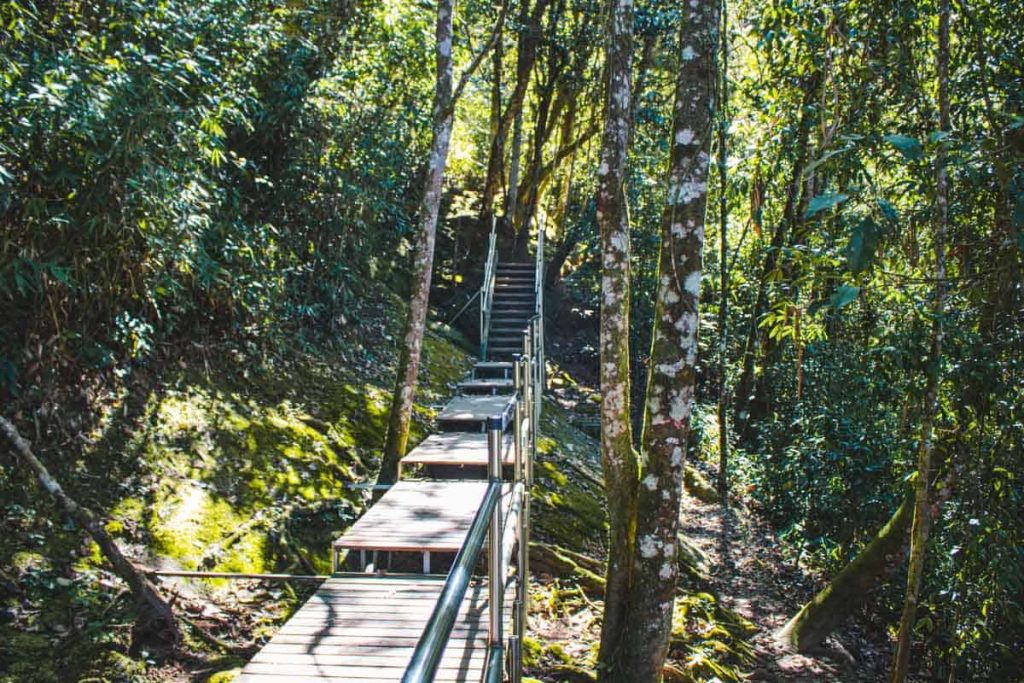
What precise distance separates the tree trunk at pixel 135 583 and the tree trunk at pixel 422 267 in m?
2.38

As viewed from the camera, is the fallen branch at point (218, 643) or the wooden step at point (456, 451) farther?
the wooden step at point (456, 451)

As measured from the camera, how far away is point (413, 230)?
13.0 meters

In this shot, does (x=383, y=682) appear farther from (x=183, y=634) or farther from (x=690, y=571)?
(x=690, y=571)

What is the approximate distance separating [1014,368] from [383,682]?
13.9ft

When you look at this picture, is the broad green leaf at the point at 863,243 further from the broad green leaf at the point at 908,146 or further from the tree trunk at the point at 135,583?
the tree trunk at the point at 135,583

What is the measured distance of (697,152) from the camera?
441 cm

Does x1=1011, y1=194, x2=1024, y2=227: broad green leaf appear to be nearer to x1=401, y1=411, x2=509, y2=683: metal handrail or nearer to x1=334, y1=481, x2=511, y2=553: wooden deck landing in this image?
x1=401, y1=411, x2=509, y2=683: metal handrail

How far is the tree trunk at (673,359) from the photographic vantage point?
173 inches

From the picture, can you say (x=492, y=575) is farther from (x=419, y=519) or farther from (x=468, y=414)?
(x=468, y=414)

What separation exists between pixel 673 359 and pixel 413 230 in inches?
363

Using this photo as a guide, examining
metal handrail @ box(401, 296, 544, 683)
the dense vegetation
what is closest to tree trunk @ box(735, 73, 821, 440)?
the dense vegetation

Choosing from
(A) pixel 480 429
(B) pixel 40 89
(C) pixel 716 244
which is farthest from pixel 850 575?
(C) pixel 716 244

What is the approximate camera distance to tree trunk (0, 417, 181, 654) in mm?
4305

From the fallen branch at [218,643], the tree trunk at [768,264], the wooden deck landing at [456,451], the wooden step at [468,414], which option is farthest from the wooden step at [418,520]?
the tree trunk at [768,264]
